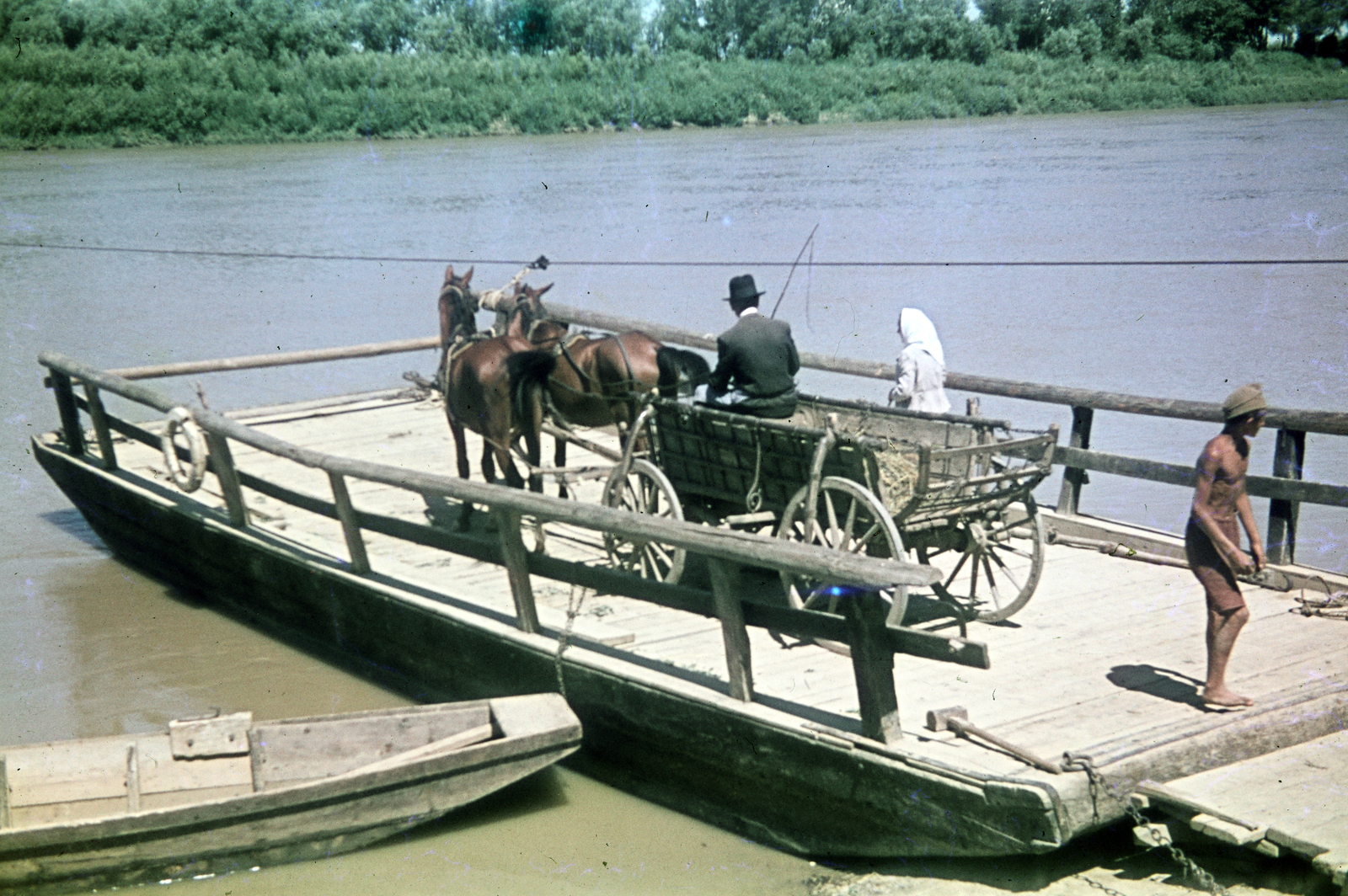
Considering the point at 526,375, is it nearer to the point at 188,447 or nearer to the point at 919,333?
the point at 188,447

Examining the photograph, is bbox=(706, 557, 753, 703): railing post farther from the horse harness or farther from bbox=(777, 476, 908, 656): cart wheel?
the horse harness

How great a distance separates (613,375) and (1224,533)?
447cm

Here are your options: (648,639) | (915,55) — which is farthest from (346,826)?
(915,55)

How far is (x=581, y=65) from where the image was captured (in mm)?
45844

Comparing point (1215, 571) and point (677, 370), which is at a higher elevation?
point (677, 370)

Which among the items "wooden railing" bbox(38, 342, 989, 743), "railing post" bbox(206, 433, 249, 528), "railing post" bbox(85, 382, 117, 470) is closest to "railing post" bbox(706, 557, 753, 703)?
"wooden railing" bbox(38, 342, 989, 743)

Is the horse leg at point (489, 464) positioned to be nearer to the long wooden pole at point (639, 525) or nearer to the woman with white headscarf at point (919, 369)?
the long wooden pole at point (639, 525)

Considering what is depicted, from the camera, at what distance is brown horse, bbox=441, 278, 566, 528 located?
376 inches

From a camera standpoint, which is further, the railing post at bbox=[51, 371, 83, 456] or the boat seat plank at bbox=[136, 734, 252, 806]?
the railing post at bbox=[51, 371, 83, 456]

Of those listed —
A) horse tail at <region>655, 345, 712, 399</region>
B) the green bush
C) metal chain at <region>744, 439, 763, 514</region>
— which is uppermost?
the green bush

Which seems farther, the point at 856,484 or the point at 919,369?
the point at 919,369

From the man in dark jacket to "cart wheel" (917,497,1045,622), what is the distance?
3.87ft

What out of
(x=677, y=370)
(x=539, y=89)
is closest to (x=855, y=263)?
Result: (x=677, y=370)

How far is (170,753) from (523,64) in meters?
40.9
